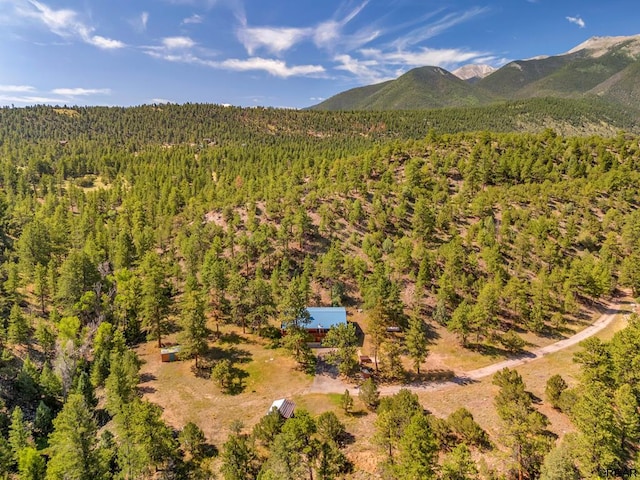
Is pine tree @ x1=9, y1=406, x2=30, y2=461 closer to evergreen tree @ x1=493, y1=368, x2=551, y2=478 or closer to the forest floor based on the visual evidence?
the forest floor

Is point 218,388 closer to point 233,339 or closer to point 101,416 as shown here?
point 233,339

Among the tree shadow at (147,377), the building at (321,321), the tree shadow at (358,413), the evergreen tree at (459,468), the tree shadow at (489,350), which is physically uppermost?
the evergreen tree at (459,468)

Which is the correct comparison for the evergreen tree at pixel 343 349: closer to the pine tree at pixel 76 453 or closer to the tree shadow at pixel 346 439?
the tree shadow at pixel 346 439

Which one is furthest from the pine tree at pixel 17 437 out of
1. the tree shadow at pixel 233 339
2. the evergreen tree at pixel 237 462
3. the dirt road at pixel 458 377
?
the dirt road at pixel 458 377


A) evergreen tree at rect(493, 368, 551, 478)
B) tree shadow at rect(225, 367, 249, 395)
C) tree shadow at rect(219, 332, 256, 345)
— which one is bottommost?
tree shadow at rect(225, 367, 249, 395)

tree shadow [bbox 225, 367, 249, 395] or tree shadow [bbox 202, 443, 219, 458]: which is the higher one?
tree shadow [bbox 202, 443, 219, 458]

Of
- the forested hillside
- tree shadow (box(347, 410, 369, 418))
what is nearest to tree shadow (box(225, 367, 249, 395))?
the forested hillside

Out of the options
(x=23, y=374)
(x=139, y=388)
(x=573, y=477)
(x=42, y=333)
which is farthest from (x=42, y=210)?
(x=573, y=477)

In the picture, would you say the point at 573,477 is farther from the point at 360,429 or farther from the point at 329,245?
the point at 329,245
